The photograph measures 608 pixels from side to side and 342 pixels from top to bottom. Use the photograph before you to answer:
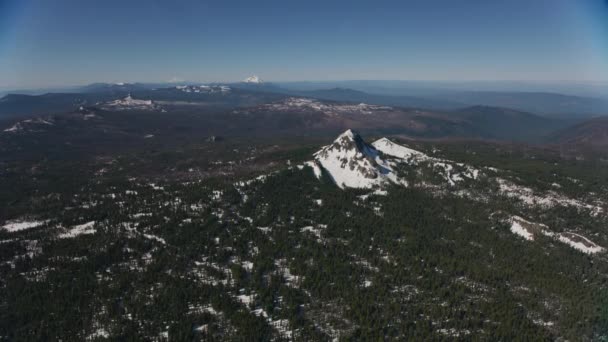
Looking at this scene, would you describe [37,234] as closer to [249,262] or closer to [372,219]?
[249,262]

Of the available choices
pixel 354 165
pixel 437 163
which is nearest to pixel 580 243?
pixel 437 163

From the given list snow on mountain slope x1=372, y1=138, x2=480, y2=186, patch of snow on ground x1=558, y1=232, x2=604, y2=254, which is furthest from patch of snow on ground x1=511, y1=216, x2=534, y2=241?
snow on mountain slope x1=372, y1=138, x2=480, y2=186

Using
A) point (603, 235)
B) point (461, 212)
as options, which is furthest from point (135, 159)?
point (603, 235)

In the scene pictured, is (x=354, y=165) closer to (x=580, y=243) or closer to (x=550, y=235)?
(x=550, y=235)

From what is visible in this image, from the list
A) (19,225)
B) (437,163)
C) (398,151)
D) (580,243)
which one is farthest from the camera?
(398,151)

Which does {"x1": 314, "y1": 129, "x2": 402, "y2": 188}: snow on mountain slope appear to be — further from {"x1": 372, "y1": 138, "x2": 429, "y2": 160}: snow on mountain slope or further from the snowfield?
the snowfield

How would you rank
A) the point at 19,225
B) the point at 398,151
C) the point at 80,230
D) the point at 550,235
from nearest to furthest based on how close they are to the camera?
the point at 550,235 → the point at 80,230 → the point at 19,225 → the point at 398,151

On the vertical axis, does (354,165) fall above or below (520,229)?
above

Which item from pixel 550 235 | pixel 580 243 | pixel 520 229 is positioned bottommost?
pixel 580 243
